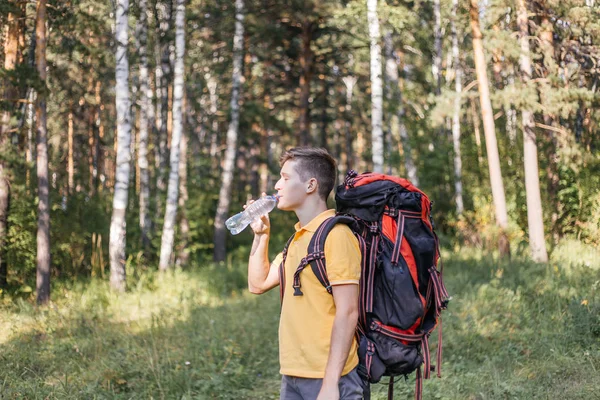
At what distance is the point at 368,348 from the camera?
2875 millimetres

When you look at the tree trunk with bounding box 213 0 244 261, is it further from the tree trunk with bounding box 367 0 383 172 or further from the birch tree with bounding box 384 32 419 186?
the tree trunk with bounding box 367 0 383 172

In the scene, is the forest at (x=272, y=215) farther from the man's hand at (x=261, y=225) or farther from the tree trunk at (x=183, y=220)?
the man's hand at (x=261, y=225)

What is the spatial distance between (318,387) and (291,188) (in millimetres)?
920

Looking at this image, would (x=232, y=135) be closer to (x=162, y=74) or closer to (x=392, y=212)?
(x=162, y=74)

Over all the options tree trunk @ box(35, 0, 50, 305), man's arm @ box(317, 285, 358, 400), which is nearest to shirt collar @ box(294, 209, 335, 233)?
man's arm @ box(317, 285, 358, 400)

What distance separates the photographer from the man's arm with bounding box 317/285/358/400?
2.72 m

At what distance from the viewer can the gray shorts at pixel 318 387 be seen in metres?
2.80

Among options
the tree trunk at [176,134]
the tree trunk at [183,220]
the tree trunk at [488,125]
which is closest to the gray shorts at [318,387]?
the tree trunk at [488,125]

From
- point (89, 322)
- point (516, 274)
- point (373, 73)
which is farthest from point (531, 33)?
point (89, 322)

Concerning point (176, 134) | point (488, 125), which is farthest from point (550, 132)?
point (176, 134)

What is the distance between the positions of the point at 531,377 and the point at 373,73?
9880 millimetres

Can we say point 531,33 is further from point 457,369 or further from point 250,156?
point 250,156

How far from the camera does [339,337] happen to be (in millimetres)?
2723

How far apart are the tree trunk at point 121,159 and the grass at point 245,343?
820 millimetres
